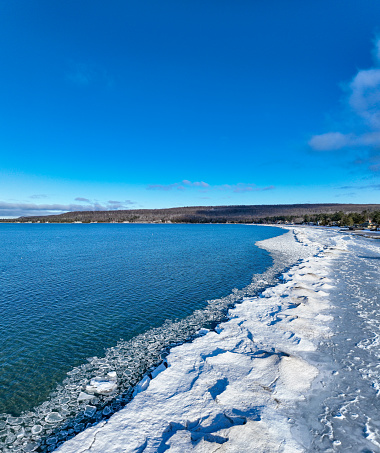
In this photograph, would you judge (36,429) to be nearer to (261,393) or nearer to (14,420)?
(14,420)

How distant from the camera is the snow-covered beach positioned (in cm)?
546

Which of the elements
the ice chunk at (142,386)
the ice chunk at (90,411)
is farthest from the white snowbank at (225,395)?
the ice chunk at (90,411)

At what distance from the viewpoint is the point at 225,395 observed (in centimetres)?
684

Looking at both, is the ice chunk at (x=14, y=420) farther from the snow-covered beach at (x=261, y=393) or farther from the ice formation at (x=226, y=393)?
the snow-covered beach at (x=261, y=393)

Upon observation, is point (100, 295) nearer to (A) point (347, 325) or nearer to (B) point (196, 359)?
(B) point (196, 359)

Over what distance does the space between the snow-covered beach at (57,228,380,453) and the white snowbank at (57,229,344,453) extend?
25 millimetres

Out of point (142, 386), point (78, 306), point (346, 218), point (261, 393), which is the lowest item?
point (78, 306)

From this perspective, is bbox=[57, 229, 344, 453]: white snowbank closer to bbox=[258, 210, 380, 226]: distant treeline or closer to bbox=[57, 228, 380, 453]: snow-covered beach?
bbox=[57, 228, 380, 453]: snow-covered beach

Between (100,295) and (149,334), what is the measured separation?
7.04 m

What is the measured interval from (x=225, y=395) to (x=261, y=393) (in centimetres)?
105

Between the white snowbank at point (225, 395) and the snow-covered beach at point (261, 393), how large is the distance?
2 cm

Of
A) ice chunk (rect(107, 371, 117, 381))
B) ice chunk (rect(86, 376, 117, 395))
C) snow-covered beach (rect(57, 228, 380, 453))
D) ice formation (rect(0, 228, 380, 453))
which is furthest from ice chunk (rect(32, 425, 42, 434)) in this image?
ice chunk (rect(107, 371, 117, 381))

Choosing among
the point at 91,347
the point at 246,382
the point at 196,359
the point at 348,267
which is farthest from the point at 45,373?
the point at 348,267

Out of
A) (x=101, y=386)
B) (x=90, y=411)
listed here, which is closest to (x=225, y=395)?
(x=90, y=411)
